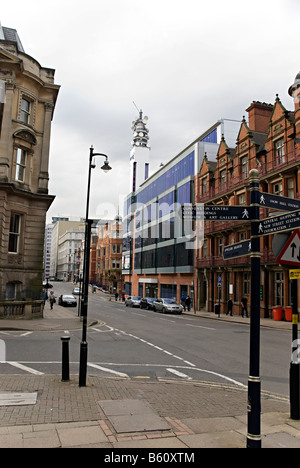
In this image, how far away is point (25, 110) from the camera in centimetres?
2505

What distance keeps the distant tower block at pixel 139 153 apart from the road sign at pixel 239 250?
8086 cm

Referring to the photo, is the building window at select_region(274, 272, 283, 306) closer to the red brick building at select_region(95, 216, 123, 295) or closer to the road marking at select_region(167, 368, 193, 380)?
the road marking at select_region(167, 368, 193, 380)

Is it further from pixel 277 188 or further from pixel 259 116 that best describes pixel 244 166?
pixel 277 188

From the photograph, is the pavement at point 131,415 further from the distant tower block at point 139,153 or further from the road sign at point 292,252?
the distant tower block at point 139,153

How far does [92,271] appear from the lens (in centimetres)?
11362

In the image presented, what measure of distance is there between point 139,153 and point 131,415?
9257 cm

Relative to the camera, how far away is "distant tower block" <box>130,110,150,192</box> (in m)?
87.7

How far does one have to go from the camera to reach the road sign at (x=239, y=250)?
17.1ft

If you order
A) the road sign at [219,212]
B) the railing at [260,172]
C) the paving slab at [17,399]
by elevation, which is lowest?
the paving slab at [17,399]

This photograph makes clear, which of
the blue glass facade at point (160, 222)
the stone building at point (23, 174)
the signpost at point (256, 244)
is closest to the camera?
the signpost at point (256, 244)

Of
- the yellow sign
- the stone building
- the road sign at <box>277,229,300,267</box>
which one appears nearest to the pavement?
the yellow sign

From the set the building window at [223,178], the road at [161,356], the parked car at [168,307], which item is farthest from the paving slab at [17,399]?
the building window at [223,178]

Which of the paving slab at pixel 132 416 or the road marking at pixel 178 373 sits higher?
the paving slab at pixel 132 416
